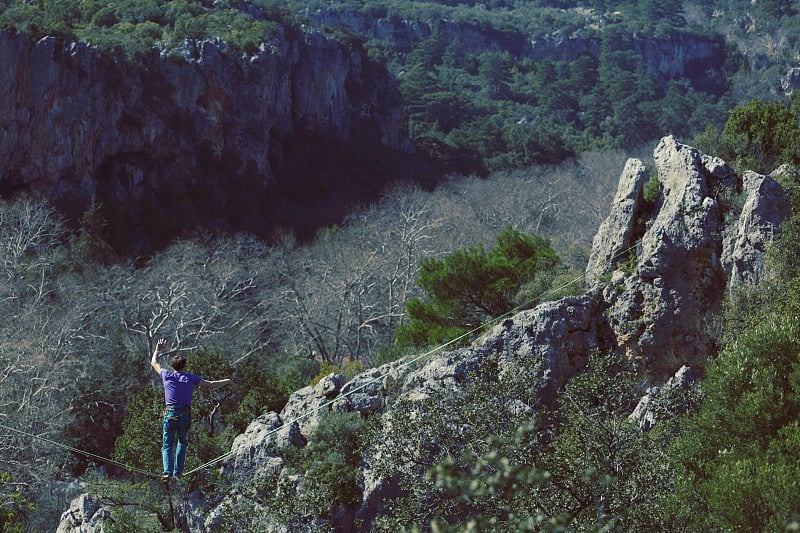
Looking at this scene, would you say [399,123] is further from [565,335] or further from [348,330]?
[565,335]

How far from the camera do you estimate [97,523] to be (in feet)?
55.0

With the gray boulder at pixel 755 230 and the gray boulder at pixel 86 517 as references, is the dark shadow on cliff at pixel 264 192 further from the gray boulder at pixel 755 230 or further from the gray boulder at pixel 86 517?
the gray boulder at pixel 755 230

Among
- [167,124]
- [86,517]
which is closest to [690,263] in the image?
[86,517]

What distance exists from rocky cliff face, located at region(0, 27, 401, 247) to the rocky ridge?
3565cm

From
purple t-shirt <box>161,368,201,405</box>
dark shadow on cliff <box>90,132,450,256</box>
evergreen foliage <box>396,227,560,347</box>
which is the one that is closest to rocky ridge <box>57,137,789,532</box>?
purple t-shirt <box>161,368,201,405</box>

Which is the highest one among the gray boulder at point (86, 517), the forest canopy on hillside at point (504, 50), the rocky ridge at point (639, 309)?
the rocky ridge at point (639, 309)

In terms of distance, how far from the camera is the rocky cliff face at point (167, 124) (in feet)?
159

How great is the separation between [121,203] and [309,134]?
17.7 m

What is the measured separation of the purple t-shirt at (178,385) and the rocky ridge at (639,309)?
10.3ft

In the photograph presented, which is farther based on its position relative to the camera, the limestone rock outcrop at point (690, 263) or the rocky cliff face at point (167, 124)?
the rocky cliff face at point (167, 124)

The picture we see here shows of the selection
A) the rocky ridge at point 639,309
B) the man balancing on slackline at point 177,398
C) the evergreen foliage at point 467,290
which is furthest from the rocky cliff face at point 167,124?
the man balancing on slackline at point 177,398

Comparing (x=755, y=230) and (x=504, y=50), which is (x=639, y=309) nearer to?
(x=755, y=230)

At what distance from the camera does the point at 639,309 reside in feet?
52.9

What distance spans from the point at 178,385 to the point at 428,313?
→ 1099cm
